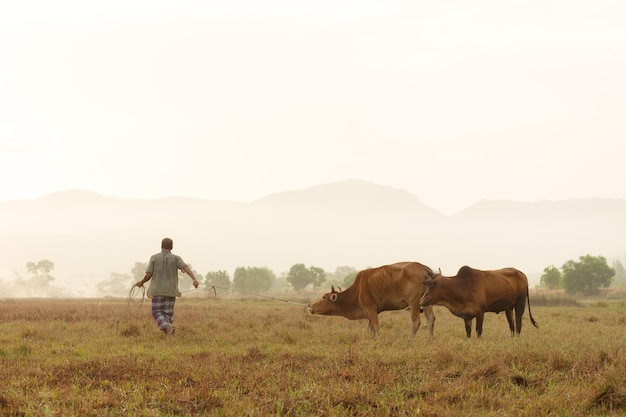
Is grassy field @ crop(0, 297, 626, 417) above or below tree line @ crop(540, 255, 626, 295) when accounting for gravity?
below

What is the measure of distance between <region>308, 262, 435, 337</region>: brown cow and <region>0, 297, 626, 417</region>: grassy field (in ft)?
3.28

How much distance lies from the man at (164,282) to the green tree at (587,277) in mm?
85719

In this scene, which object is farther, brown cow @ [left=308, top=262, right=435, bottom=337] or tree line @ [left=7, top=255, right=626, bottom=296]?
tree line @ [left=7, top=255, right=626, bottom=296]

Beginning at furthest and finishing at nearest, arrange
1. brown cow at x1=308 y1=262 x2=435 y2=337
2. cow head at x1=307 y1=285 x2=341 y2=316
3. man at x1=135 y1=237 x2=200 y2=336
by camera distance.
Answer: cow head at x1=307 y1=285 x2=341 y2=316, brown cow at x1=308 y1=262 x2=435 y2=337, man at x1=135 y1=237 x2=200 y2=336

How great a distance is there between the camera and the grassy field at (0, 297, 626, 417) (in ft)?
23.6

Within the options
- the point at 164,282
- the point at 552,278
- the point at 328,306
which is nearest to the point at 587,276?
the point at 552,278

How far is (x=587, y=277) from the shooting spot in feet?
295

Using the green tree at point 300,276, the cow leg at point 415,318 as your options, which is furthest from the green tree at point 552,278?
the cow leg at point 415,318

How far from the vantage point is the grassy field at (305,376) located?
7.18 metres

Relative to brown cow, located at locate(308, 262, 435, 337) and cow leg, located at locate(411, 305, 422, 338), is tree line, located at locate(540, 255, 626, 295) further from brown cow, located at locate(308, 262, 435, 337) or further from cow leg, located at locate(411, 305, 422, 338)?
cow leg, located at locate(411, 305, 422, 338)

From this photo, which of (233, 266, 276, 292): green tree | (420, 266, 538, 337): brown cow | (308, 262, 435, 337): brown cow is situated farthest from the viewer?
(233, 266, 276, 292): green tree

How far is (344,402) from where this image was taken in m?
7.36

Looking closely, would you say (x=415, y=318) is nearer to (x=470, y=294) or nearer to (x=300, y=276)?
(x=470, y=294)

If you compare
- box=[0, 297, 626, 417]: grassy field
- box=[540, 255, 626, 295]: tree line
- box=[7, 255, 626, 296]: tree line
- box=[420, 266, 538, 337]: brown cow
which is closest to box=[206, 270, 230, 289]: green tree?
box=[7, 255, 626, 296]: tree line
